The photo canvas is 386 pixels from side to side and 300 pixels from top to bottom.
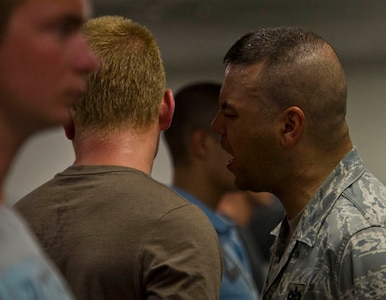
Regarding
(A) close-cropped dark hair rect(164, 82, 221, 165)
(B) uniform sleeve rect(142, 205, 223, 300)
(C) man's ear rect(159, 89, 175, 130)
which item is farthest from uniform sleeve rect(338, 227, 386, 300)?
(A) close-cropped dark hair rect(164, 82, 221, 165)

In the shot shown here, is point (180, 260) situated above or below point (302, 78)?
below

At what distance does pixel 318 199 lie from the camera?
177 cm

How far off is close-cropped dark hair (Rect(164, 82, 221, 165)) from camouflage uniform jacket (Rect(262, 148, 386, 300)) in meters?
1.18

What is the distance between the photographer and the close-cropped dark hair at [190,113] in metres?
3.00

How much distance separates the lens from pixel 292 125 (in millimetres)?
1819

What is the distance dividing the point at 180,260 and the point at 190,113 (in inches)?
60.1

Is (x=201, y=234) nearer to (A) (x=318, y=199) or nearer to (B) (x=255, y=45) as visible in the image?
(A) (x=318, y=199)

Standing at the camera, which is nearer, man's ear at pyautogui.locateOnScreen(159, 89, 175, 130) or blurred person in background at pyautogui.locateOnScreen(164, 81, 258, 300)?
man's ear at pyautogui.locateOnScreen(159, 89, 175, 130)

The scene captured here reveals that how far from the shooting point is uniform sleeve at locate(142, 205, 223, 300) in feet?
5.00

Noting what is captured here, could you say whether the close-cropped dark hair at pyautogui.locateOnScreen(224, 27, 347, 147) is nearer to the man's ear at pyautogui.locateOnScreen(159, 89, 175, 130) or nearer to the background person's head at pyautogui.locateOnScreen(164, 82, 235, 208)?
the man's ear at pyautogui.locateOnScreen(159, 89, 175, 130)

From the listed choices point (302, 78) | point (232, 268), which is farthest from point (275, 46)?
point (232, 268)

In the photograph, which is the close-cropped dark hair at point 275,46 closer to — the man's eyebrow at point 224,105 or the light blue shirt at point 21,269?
the man's eyebrow at point 224,105

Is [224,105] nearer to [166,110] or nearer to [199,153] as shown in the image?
[166,110]

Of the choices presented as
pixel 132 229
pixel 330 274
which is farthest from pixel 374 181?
pixel 132 229
